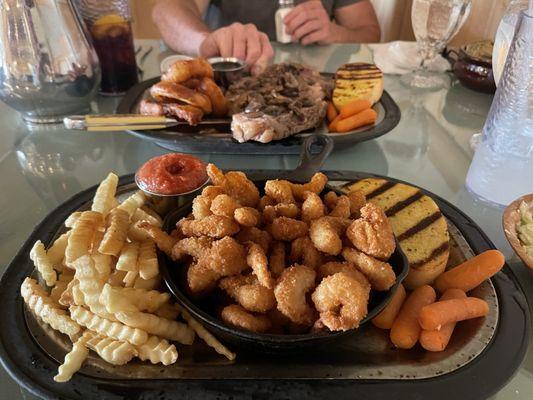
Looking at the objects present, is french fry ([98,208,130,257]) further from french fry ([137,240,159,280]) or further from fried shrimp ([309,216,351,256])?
fried shrimp ([309,216,351,256])

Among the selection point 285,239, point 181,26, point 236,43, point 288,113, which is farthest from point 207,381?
point 181,26

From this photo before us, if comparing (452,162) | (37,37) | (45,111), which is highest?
(37,37)

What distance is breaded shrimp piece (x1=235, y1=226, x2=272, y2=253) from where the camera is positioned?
37.2 inches

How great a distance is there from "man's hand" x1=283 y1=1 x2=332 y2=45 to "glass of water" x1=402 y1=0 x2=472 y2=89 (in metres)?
0.57

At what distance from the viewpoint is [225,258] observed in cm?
88

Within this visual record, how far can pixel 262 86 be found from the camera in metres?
1.85

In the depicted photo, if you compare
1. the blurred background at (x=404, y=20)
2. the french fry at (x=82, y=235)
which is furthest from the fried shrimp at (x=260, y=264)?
the blurred background at (x=404, y=20)

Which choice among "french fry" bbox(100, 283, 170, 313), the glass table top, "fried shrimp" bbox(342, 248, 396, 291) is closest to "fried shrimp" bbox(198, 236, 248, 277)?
"french fry" bbox(100, 283, 170, 313)

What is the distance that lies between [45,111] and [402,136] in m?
1.39

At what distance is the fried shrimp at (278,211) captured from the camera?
3.24ft

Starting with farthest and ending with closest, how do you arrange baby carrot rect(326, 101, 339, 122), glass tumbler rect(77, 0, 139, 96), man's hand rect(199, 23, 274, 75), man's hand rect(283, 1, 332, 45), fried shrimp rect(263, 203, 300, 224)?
man's hand rect(283, 1, 332, 45), man's hand rect(199, 23, 274, 75), glass tumbler rect(77, 0, 139, 96), baby carrot rect(326, 101, 339, 122), fried shrimp rect(263, 203, 300, 224)

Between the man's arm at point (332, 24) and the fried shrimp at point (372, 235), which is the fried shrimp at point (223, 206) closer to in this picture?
the fried shrimp at point (372, 235)

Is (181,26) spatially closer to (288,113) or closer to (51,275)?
(288,113)

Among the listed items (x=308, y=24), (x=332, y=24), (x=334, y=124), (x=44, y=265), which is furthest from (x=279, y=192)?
(x=332, y=24)
